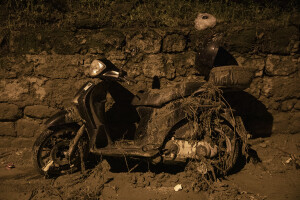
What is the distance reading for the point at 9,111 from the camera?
3.64 m

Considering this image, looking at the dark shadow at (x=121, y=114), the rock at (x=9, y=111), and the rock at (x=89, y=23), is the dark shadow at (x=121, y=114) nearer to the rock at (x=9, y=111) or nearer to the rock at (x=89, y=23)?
the rock at (x=89, y=23)

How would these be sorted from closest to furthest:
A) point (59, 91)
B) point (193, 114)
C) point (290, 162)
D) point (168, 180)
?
point (193, 114) < point (168, 180) < point (290, 162) < point (59, 91)

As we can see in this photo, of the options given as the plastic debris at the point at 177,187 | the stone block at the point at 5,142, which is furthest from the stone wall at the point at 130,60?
the plastic debris at the point at 177,187

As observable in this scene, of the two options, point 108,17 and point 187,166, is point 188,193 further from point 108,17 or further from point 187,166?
point 108,17

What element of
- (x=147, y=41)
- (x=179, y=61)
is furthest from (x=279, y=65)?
(x=147, y=41)

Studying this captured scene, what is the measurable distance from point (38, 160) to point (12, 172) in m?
0.54

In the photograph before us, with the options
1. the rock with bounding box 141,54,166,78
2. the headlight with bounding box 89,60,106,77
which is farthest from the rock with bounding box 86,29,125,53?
the headlight with bounding box 89,60,106,77

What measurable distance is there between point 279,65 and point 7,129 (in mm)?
4109

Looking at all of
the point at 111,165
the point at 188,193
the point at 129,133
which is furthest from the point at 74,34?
the point at 188,193

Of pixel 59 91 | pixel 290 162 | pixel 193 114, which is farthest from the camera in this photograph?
pixel 59 91

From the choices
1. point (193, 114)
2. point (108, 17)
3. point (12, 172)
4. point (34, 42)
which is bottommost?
point (12, 172)

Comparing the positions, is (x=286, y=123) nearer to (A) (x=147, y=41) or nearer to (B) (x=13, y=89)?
(A) (x=147, y=41)

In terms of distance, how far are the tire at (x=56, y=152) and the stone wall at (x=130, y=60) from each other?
602mm

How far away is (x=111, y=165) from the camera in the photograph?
3355 mm
